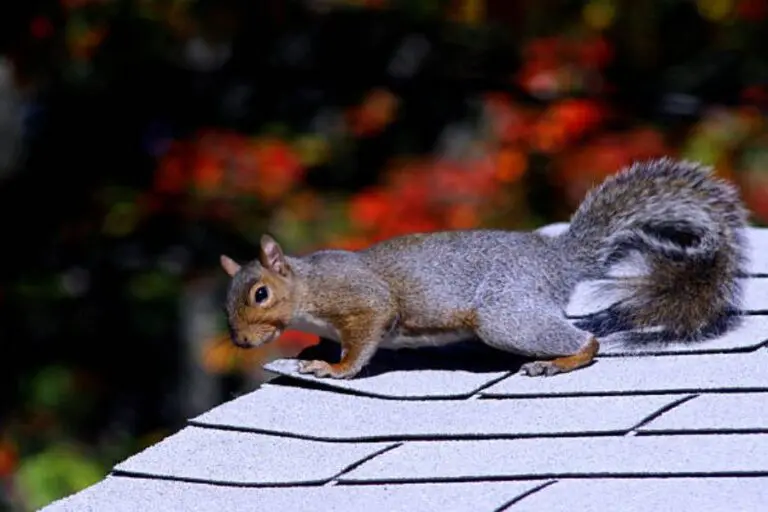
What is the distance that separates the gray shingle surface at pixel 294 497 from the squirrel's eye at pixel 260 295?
56.3 inches

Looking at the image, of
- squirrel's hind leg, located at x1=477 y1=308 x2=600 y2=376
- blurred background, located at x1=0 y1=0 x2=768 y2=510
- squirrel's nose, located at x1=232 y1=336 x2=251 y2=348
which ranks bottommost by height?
squirrel's hind leg, located at x1=477 y1=308 x2=600 y2=376

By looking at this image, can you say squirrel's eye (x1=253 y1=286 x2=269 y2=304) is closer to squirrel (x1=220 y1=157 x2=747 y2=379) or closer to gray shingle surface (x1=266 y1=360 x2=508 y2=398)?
squirrel (x1=220 y1=157 x2=747 y2=379)

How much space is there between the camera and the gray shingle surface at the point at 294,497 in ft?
7.93

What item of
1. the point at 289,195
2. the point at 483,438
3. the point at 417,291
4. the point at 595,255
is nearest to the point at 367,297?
the point at 417,291

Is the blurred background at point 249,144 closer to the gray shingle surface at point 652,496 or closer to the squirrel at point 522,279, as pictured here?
the squirrel at point 522,279

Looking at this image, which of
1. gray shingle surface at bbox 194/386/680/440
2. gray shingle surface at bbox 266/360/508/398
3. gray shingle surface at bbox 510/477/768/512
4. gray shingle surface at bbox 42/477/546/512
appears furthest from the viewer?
gray shingle surface at bbox 266/360/508/398

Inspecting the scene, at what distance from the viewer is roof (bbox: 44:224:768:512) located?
2.44 m

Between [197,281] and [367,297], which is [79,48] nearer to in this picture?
[197,281]

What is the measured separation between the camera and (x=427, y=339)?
3801 mm

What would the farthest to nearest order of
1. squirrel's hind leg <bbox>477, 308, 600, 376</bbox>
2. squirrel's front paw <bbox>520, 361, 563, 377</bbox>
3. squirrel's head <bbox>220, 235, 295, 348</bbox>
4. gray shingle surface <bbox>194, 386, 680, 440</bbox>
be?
1. squirrel's head <bbox>220, 235, 295, 348</bbox>
2. squirrel's hind leg <bbox>477, 308, 600, 376</bbox>
3. squirrel's front paw <bbox>520, 361, 563, 377</bbox>
4. gray shingle surface <bbox>194, 386, 680, 440</bbox>

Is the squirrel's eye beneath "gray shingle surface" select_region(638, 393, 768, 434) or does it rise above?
above

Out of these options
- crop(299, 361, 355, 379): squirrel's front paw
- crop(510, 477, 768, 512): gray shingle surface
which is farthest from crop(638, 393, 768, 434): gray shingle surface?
crop(299, 361, 355, 379): squirrel's front paw

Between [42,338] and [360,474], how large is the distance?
479 centimetres

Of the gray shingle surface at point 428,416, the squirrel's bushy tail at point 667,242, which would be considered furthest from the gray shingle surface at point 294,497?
the squirrel's bushy tail at point 667,242
